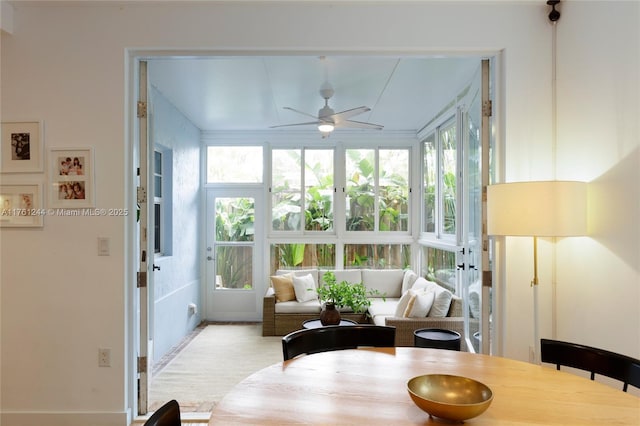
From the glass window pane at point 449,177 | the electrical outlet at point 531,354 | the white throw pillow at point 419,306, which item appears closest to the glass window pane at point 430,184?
the glass window pane at point 449,177

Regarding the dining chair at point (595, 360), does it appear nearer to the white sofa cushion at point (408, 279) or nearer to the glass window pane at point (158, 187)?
the white sofa cushion at point (408, 279)

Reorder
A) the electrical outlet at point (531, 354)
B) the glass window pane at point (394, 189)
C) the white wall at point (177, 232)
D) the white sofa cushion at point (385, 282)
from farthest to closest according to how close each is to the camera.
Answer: the glass window pane at point (394, 189), the white sofa cushion at point (385, 282), the white wall at point (177, 232), the electrical outlet at point (531, 354)

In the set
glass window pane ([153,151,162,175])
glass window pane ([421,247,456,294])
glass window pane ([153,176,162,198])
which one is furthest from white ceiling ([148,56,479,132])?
glass window pane ([421,247,456,294])

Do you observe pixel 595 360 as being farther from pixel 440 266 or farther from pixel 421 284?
pixel 440 266

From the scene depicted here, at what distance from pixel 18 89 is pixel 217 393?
2497mm

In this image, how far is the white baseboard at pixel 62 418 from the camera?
8.00 feet

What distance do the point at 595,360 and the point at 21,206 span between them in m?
3.10

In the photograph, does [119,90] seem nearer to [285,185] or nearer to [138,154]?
[138,154]

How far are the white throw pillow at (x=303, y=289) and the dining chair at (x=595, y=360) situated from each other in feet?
11.1

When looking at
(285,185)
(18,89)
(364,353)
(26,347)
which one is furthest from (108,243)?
(285,185)

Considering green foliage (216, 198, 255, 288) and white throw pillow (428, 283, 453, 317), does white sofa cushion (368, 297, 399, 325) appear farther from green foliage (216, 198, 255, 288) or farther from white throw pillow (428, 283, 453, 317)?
green foliage (216, 198, 255, 288)

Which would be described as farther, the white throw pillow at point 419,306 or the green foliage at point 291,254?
the green foliage at point 291,254

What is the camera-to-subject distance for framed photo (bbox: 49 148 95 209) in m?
2.47

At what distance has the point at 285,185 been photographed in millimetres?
5691
